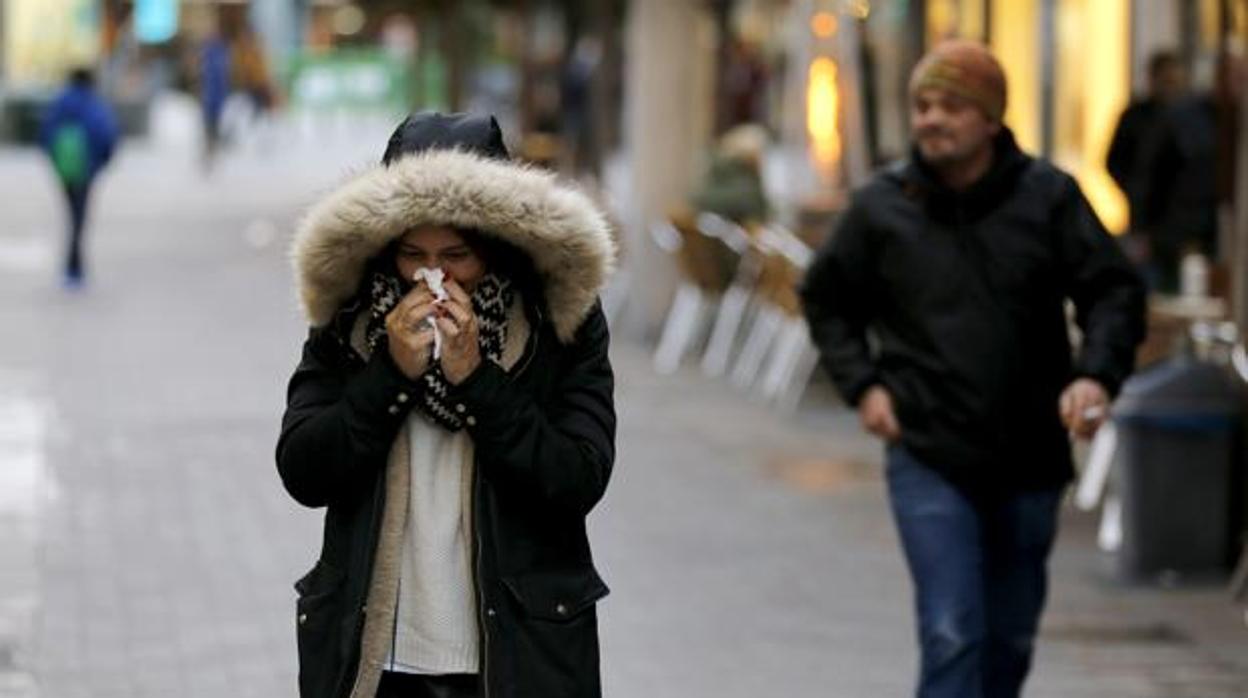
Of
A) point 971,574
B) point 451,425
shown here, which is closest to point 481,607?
point 451,425

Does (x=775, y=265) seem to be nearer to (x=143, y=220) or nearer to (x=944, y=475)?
(x=944, y=475)

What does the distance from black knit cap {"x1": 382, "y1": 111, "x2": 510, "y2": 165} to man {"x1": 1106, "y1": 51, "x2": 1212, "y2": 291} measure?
1239cm

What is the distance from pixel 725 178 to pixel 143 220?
47.9 ft

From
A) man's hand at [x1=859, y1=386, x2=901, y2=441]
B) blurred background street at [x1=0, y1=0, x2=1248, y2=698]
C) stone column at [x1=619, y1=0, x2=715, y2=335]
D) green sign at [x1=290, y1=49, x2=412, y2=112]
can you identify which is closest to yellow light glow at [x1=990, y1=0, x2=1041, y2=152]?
blurred background street at [x1=0, y1=0, x2=1248, y2=698]

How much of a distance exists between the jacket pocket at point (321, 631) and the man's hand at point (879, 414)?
98.4 inches

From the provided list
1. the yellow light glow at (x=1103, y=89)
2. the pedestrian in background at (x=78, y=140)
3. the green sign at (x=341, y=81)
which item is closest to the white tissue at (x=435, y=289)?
the yellow light glow at (x=1103, y=89)

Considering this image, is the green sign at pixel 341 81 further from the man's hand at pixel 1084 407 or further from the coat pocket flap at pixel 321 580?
the coat pocket flap at pixel 321 580

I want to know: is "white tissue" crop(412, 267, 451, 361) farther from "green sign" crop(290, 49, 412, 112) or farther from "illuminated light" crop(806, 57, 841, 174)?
"green sign" crop(290, 49, 412, 112)

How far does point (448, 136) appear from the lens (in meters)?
5.16

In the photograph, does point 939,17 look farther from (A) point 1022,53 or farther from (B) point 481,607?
(B) point 481,607

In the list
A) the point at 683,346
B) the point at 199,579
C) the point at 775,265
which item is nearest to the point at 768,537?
the point at 199,579

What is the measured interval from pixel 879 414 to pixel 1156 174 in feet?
34.5

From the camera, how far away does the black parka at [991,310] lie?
740 cm

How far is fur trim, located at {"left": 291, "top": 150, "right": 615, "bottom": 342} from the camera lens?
5.00m
